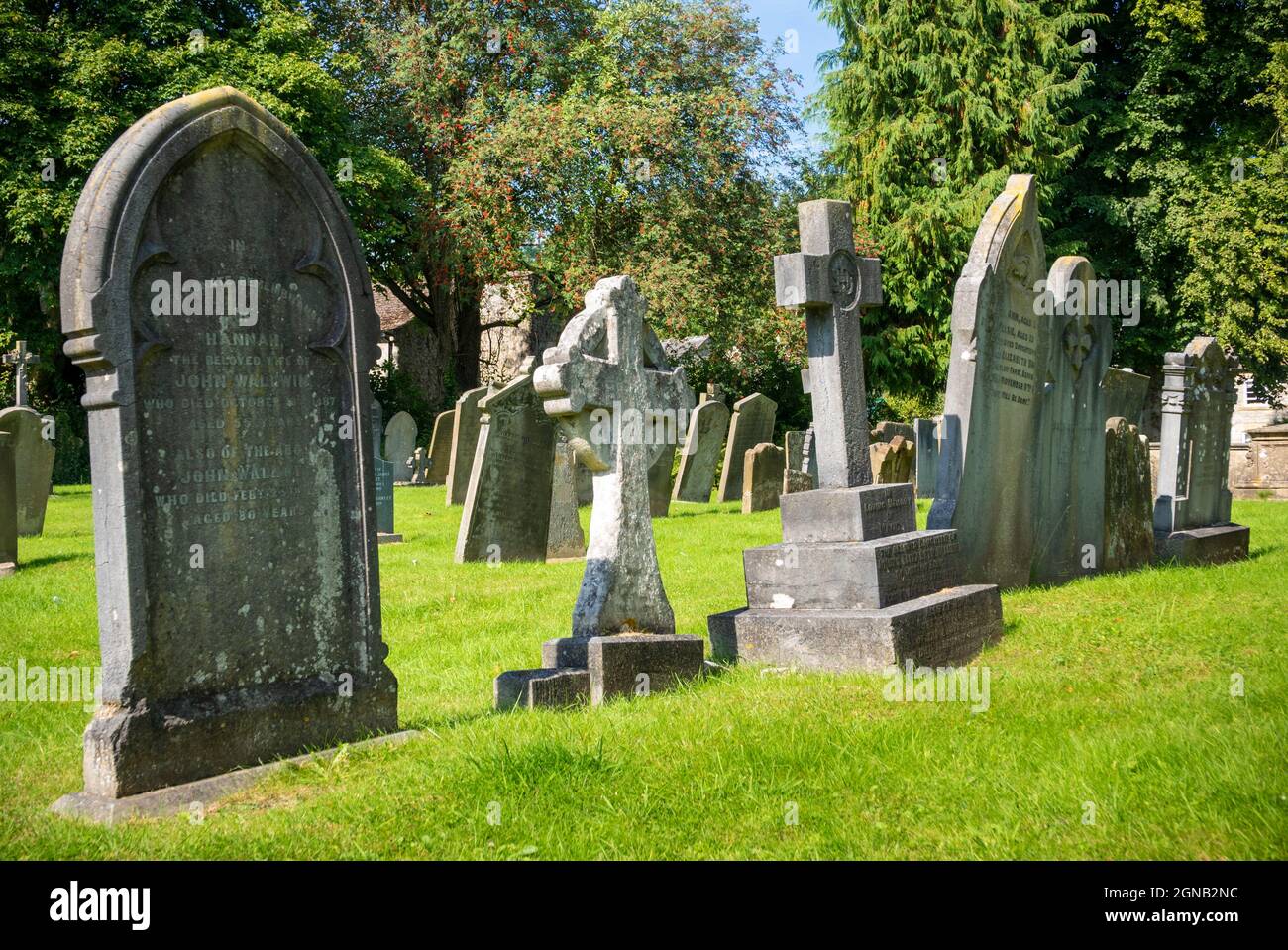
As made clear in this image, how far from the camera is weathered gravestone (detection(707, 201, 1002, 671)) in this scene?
6844mm

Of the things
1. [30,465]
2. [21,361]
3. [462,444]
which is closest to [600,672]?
[30,465]

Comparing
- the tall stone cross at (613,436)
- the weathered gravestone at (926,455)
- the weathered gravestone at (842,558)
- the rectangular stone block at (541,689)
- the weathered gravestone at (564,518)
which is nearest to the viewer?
the rectangular stone block at (541,689)

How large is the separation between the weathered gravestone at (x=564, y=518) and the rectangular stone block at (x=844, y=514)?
5664 mm

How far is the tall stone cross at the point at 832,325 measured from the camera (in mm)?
7801

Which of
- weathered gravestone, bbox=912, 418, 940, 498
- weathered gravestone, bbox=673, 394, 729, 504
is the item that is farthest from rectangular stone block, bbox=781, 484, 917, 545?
weathered gravestone, bbox=912, 418, 940, 498

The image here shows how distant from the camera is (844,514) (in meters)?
7.36

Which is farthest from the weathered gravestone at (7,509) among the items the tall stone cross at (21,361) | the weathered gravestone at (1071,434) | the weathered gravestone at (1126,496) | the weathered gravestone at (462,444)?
the tall stone cross at (21,361)

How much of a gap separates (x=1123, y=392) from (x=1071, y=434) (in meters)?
1.61

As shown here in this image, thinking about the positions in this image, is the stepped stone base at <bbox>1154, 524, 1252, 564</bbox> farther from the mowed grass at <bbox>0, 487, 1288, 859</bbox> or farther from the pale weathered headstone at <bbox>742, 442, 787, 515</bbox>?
the pale weathered headstone at <bbox>742, 442, 787, 515</bbox>

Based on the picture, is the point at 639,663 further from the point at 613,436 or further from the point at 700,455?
the point at 700,455

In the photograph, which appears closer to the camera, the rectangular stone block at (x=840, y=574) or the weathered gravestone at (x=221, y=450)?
the weathered gravestone at (x=221, y=450)

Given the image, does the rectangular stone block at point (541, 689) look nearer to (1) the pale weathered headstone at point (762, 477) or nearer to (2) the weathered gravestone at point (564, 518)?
(2) the weathered gravestone at point (564, 518)

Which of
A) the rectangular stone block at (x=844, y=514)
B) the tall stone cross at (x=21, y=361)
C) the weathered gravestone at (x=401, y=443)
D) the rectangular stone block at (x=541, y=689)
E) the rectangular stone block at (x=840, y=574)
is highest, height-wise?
the tall stone cross at (x=21, y=361)

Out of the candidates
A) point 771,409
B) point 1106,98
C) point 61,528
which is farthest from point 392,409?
point 1106,98
